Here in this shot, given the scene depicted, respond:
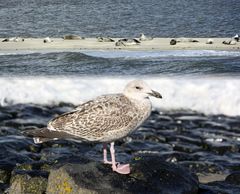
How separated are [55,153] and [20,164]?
1.27 m

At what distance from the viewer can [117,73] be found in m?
19.3

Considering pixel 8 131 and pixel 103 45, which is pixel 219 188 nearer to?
pixel 8 131

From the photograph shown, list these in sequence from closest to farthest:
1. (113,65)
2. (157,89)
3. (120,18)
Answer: (157,89) < (113,65) < (120,18)

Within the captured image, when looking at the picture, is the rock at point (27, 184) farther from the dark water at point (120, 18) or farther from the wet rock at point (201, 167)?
the dark water at point (120, 18)

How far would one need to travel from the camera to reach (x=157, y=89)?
15008 mm

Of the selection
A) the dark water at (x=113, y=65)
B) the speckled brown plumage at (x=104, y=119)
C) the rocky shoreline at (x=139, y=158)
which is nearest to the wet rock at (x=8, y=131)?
the rocky shoreline at (x=139, y=158)

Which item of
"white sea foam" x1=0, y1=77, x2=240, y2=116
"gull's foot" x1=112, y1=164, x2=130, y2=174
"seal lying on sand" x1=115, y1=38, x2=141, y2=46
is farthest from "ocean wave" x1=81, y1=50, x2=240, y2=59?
"gull's foot" x1=112, y1=164, x2=130, y2=174

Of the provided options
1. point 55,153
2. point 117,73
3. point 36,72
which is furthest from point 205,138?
point 36,72

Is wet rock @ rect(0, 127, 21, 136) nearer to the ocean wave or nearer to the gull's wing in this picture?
the gull's wing

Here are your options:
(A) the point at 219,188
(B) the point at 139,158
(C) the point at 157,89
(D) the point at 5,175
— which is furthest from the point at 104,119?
(C) the point at 157,89

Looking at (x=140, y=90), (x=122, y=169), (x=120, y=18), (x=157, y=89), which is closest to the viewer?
(x=122, y=169)

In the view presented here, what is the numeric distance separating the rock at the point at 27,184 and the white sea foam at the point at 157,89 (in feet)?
19.2

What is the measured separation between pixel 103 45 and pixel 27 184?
71.2 ft

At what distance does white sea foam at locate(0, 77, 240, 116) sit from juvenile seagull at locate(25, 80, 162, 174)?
5365 mm
